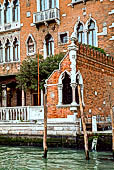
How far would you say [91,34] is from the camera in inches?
671

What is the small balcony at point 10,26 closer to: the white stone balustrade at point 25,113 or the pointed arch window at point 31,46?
the pointed arch window at point 31,46

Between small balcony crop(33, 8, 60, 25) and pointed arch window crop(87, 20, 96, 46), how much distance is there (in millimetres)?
1982

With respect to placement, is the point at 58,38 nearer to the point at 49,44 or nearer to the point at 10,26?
the point at 49,44

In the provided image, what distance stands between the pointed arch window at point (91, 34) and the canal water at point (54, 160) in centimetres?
746

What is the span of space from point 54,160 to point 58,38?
32.6 feet

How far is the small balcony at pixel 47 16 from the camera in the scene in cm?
1784

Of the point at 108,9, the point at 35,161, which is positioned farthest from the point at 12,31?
the point at 35,161

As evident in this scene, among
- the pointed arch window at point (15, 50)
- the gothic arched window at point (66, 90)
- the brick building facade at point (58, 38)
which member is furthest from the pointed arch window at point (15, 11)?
the gothic arched window at point (66, 90)

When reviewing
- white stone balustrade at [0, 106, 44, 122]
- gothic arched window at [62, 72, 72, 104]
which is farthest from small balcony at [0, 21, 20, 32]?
gothic arched window at [62, 72, 72, 104]

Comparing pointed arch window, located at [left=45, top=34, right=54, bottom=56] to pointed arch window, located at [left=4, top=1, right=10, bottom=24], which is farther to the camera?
pointed arch window, located at [left=4, top=1, right=10, bottom=24]

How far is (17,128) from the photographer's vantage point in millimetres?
13094

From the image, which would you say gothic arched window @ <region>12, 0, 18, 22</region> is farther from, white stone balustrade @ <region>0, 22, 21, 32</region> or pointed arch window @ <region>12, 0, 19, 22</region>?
white stone balustrade @ <region>0, 22, 21, 32</region>

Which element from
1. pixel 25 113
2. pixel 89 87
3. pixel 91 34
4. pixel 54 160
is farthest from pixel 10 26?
pixel 54 160

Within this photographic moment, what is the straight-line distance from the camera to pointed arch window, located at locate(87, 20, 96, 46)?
16933 millimetres
